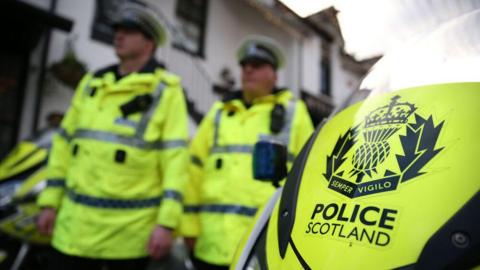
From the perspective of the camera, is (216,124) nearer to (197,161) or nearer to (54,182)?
(197,161)

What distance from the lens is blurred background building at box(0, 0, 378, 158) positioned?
624 cm

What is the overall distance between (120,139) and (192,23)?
777cm

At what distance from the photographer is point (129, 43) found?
2451 millimetres

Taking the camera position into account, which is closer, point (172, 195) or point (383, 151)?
point (383, 151)

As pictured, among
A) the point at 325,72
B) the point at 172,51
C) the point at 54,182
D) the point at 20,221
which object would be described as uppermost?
the point at 325,72

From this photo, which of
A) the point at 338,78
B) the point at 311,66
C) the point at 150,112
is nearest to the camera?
the point at 150,112

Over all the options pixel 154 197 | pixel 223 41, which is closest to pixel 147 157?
pixel 154 197

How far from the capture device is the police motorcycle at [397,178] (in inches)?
29.4

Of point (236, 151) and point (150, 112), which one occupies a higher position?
point (150, 112)

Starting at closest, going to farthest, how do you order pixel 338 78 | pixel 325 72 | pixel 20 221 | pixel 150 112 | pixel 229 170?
pixel 150 112
pixel 229 170
pixel 20 221
pixel 325 72
pixel 338 78

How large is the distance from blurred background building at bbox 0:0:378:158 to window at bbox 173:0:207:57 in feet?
0.07

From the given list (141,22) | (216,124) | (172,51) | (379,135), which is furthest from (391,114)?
(172,51)

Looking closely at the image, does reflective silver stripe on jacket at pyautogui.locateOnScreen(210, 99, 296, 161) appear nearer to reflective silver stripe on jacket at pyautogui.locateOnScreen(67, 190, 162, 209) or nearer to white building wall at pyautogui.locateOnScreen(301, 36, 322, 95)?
reflective silver stripe on jacket at pyautogui.locateOnScreen(67, 190, 162, 209)

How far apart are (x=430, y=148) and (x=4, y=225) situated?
280cm
